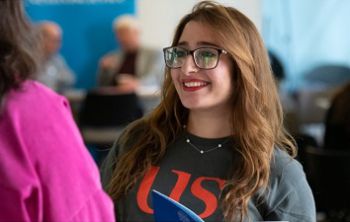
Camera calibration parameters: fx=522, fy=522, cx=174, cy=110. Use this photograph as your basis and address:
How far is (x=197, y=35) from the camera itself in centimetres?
154

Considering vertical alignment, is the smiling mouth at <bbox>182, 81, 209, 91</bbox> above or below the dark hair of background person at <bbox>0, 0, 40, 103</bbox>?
below

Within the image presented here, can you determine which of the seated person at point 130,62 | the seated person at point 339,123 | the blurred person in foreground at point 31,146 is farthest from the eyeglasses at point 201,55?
the seated person at point 130,62

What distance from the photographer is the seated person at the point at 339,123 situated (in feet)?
9.70

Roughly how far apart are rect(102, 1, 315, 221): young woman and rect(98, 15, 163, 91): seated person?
3.20 meters

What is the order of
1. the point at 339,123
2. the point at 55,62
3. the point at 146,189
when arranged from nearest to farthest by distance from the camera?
1. the point at 146,189
2. the point at 339,123
3. the point at 55,62

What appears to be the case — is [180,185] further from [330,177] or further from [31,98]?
[330,177]

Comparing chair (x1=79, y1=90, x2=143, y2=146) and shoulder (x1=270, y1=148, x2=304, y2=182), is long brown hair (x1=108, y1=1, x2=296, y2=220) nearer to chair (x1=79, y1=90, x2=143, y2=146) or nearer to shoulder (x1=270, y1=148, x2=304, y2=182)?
shoulder (x1=270, y1=148, x2=304, y2=182)

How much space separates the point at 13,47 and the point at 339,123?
2475 mm

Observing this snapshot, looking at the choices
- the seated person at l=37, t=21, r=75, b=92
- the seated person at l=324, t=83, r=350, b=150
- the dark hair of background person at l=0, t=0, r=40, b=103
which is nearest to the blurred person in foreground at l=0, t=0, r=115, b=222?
the dark hair of background person at l=0, t=0, r=40, b=103

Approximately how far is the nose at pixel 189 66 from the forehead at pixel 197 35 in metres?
0.05

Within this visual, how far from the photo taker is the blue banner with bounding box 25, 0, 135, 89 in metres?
6.00

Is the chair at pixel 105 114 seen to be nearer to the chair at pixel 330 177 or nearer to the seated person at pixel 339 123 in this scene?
the seated person at pixel 339 123

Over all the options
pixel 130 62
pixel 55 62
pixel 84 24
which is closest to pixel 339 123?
pixel 130 62

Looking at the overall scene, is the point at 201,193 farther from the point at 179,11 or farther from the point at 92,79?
the point at 92,79
